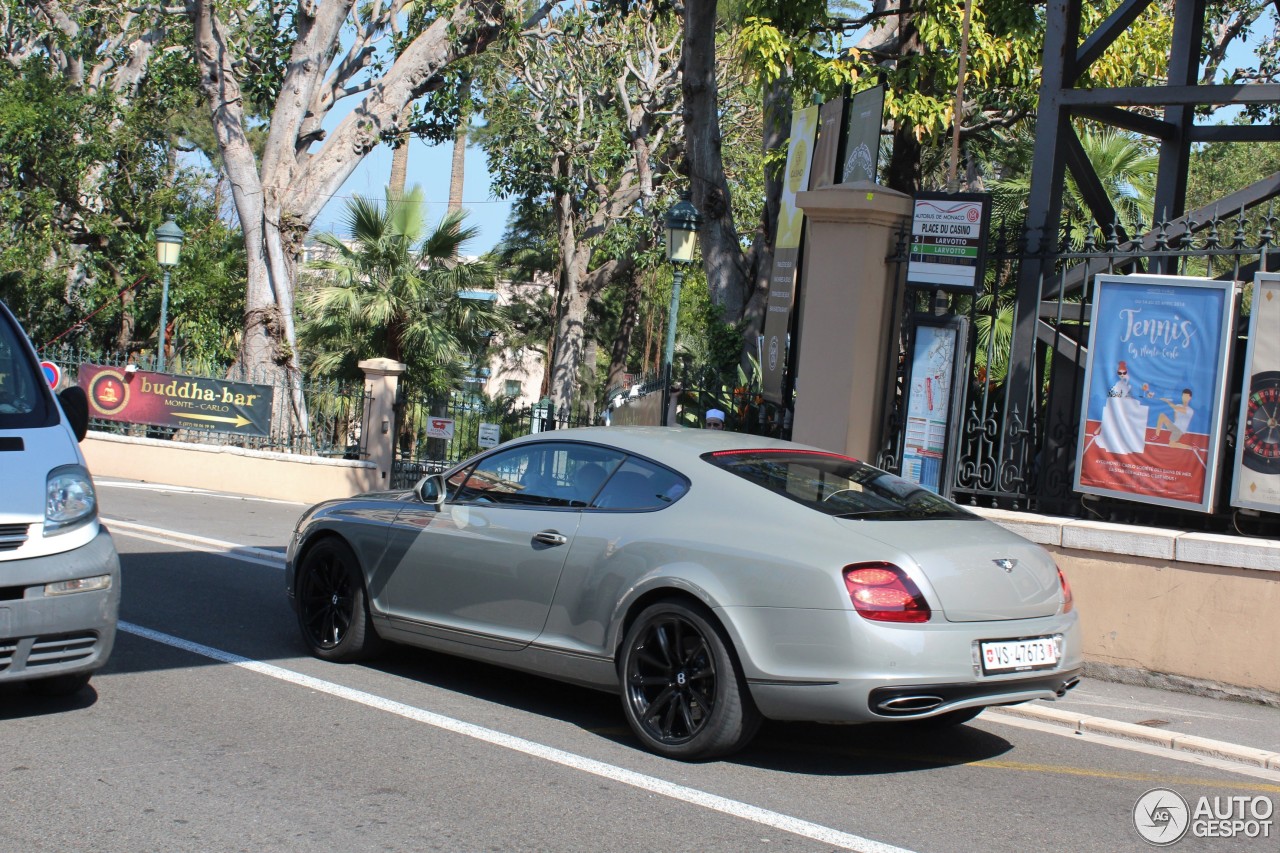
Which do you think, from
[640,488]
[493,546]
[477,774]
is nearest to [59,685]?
[493,546]

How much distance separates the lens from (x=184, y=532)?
41.6 ft

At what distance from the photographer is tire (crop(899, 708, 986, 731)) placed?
6.13m

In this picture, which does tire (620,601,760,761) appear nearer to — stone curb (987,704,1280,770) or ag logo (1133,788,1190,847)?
ag logo (1133,788,1190,847)

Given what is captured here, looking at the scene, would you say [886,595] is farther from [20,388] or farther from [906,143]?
[906,143]

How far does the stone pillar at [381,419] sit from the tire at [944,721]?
44.4ft

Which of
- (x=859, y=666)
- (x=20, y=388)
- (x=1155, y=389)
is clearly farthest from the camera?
(x=1155, y=389)

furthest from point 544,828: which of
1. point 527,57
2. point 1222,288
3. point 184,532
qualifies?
point 527,57

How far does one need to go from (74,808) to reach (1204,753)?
513 cm

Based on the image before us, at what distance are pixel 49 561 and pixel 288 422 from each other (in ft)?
50.6

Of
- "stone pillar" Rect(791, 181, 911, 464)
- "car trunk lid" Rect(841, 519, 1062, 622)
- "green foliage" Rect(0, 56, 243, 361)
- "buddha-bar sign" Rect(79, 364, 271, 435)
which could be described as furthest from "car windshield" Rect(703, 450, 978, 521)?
"green foliage" Rect(0, 56, 243, 361)

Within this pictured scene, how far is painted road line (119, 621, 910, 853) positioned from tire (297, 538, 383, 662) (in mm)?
336

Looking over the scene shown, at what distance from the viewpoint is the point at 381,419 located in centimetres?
1894

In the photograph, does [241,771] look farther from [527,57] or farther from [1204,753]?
[527,57]

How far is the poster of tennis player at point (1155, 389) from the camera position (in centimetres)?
761
